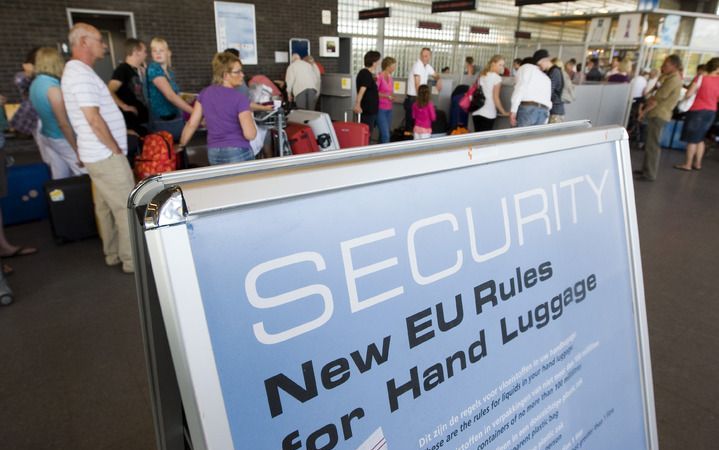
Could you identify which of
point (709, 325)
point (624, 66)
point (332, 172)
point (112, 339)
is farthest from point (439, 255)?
point (624, 66)

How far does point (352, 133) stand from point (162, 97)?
6.25ft

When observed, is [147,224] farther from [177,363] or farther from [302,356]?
[302,356]

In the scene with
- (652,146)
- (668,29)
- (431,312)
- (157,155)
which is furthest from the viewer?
(668,29)

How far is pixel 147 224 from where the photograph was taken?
1.74 feet

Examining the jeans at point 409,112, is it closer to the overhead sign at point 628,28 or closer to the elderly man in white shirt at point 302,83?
the elderly man in white shirt at point 302,83

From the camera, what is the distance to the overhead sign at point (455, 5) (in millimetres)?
8242

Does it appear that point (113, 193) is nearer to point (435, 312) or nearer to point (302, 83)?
point (435, 312)

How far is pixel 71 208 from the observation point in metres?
3.69

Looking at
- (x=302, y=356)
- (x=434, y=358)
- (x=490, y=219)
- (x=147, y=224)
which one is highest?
(x=147, y=224)

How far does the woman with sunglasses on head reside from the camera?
2.92 meters

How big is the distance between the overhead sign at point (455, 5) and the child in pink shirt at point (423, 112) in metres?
3.40

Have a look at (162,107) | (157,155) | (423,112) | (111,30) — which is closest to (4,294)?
(157,155)

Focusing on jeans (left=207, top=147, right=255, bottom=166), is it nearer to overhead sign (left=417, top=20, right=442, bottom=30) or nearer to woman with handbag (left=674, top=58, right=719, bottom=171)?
woman with handbag (left=674, top=58, right=719, bottom=171)

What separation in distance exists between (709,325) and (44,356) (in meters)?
3.75
